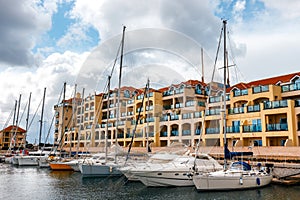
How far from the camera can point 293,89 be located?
131 feet

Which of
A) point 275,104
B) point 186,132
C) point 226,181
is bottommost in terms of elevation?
point 226,181

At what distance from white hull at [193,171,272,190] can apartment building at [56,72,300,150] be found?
4317 mm

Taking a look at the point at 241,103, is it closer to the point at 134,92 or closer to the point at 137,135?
the point at 137,135

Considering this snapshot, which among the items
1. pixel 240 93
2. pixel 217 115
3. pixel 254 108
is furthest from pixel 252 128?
pixel 240 93

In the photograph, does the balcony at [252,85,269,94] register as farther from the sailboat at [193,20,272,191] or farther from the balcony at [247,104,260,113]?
the sailboat at [193,20,272,191]

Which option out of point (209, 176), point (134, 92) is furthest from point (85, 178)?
point (134, 92)

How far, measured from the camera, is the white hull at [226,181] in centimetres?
2172

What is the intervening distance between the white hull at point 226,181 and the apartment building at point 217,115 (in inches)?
170

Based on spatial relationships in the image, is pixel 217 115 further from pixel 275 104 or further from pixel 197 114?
pixel 275 104

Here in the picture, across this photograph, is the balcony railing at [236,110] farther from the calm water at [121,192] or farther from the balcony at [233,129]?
the calm water at [121,192]

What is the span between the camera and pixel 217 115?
4381 centimetres

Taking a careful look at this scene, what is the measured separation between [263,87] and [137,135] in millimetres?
29709

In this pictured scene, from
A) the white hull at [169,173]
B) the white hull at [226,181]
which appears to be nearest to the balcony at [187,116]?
the white hull at [169,173]

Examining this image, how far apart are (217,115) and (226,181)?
74.7 ft
